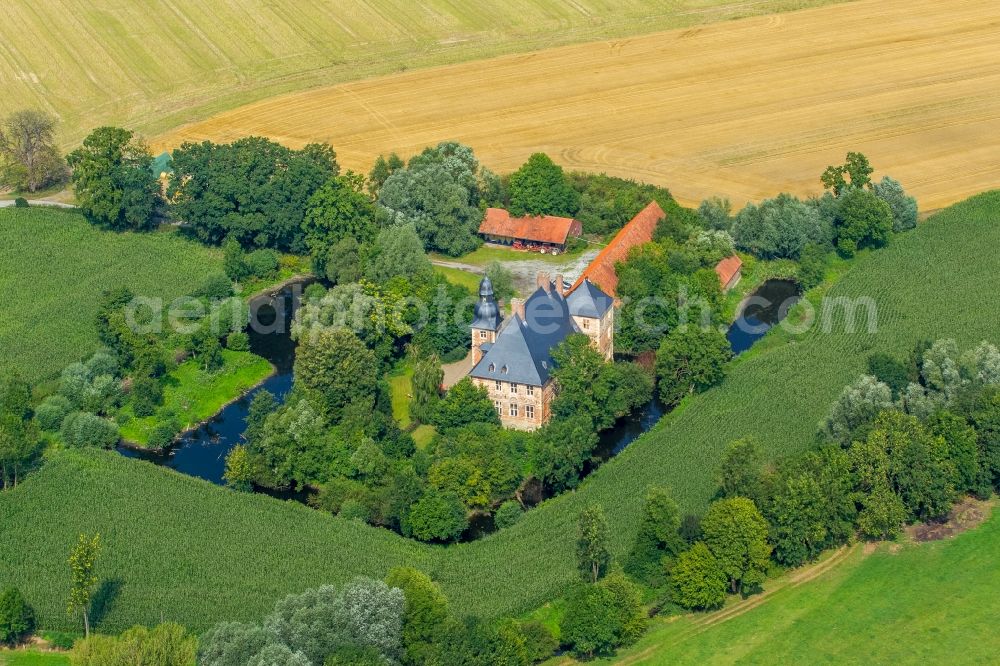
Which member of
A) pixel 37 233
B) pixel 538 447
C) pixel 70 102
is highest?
pixel 70 102

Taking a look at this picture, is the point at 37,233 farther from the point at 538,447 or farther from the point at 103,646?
the point at 103,646

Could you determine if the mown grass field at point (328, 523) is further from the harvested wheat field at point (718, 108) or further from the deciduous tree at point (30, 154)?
the deciduous tree at point (30, 154)

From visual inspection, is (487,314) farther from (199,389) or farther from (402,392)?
(199,389)

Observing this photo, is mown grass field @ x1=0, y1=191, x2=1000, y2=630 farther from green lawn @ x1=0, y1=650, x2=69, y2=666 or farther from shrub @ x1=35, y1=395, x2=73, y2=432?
shrub @ x1=35, y1=395, x2=73, y2=432

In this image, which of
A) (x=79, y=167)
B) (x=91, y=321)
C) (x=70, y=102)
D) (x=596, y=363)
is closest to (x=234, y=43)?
(x=70, y=102)

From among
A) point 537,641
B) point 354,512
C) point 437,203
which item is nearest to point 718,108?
point 437,203
